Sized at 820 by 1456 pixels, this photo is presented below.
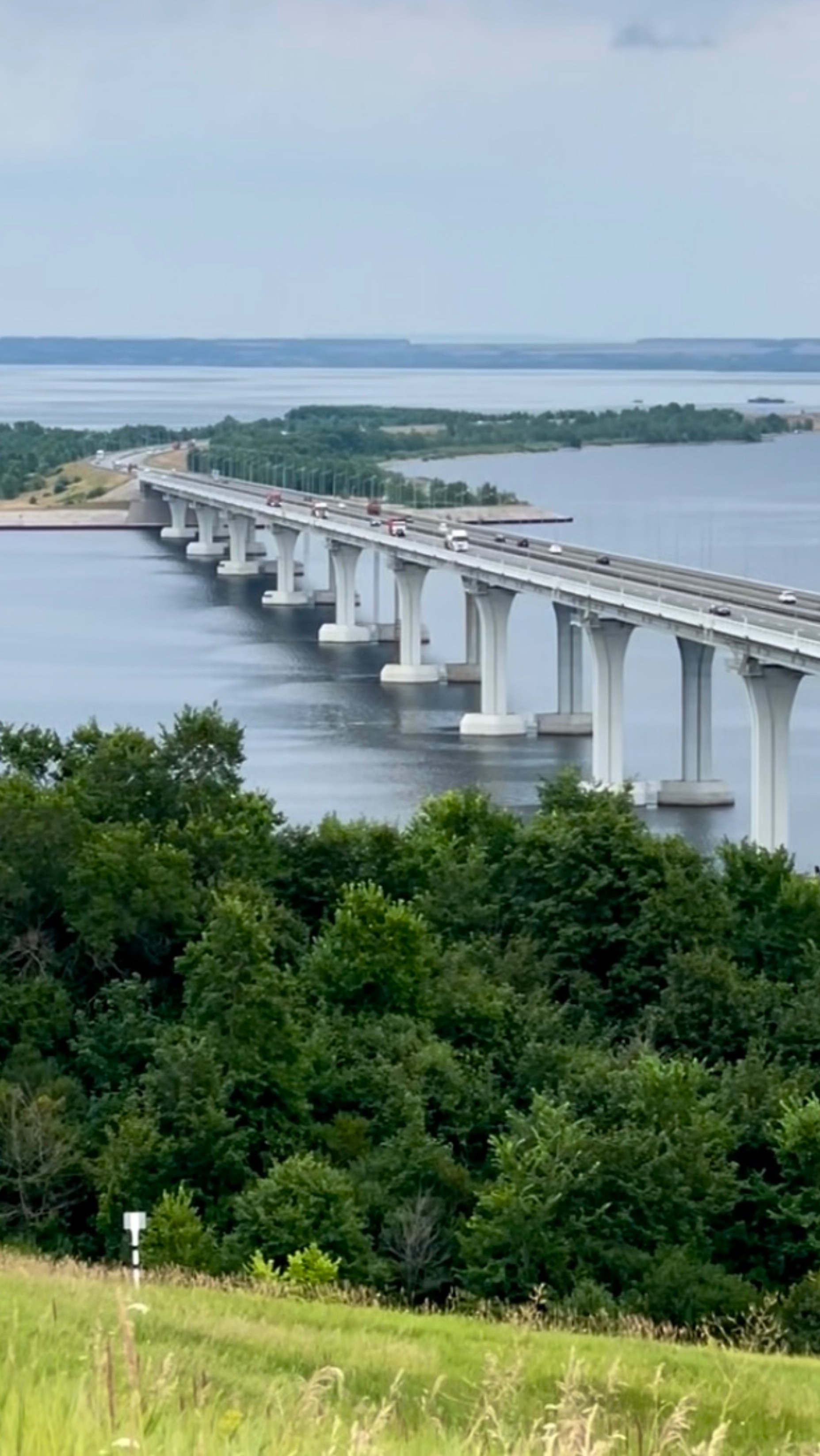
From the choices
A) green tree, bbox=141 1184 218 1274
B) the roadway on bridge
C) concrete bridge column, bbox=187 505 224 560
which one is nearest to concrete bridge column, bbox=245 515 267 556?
concrete bridge column, bbox=187 505 224 560

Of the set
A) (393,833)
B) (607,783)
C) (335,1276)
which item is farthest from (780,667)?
(335,1276)

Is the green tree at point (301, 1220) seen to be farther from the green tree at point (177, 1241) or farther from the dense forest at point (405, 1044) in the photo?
the green tree at point (177, 1241)

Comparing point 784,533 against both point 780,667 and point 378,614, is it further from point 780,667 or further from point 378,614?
point 780,667

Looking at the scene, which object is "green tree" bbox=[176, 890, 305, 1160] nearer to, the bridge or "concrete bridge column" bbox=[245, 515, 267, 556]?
the bridge

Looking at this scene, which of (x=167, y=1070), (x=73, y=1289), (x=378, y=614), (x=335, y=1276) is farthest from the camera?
(x=378, y=614)

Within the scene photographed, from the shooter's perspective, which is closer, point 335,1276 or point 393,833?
point 335,1276

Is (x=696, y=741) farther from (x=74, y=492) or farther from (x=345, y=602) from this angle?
(x=74, y=492)

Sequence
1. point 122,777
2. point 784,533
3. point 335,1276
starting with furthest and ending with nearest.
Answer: point 784,533 < point 122,777 < point 335,1276
